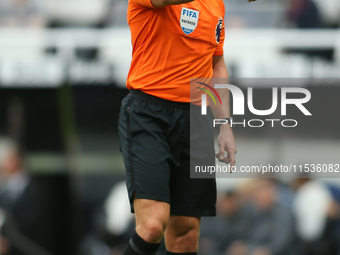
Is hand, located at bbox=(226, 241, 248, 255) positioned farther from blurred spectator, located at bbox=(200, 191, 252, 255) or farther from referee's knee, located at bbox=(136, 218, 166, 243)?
referee's knee, located at bbox=(136, 218, 166, 243)

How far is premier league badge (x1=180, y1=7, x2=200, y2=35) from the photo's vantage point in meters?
2.51

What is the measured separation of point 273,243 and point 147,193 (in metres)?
3.02

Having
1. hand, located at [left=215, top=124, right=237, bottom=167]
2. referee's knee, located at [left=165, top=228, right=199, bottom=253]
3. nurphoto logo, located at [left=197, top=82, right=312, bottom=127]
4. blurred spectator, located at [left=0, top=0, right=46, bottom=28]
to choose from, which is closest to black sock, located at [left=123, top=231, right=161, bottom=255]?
referee's knee, located at [left=165, top=228, right=199, bottom=253]

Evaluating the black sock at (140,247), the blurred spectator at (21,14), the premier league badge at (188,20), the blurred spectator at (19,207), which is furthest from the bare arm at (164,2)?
the blurred spectator at (21,14)

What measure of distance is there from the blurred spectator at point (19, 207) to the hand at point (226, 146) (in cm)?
338

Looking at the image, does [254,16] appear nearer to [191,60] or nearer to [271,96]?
[271,96]

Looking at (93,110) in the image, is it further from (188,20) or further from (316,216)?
(188,20)

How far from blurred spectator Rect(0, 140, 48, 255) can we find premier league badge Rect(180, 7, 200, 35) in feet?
12.0

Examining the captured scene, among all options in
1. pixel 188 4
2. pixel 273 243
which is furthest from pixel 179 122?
pixel 273 243

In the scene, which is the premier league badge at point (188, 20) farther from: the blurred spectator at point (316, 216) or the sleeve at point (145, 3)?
the blurred spectator at point (316, 216)

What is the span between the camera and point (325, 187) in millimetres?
5391

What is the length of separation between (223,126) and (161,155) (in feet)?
1.71

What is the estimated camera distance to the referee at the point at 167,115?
2412mm

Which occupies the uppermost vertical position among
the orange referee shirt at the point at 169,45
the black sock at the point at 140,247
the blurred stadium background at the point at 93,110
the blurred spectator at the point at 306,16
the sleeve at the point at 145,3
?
the sleeve at the point at 145,3
